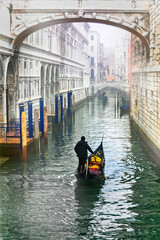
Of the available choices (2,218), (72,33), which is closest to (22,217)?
(2,218)

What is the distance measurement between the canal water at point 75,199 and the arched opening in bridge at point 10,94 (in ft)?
11.1

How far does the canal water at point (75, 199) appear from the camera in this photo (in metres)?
9.51

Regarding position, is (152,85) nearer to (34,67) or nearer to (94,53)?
(34,67)

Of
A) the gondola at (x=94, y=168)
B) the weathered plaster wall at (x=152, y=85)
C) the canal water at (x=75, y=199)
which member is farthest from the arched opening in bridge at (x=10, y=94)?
the gondola at (x=94, y=168)

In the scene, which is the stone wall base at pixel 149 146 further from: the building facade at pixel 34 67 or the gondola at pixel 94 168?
the building facade at pixel 34 67

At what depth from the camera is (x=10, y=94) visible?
21953 mm

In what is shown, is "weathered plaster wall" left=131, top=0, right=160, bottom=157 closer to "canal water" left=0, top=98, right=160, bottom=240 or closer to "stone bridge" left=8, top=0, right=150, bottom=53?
"stone bridge" left=8, top=0, right=150, bottom=53

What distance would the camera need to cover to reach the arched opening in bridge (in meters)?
21.7

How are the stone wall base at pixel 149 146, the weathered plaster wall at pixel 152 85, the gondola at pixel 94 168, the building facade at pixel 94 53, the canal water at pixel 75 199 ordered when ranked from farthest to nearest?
1. the building facade at pixel 94 53
2. the weathered plaster wall at pixel 152 85
3. the stone wall base at pixel 149 146
4. the gondola at pixel 94 168
5. the canal water at pixel 75 199

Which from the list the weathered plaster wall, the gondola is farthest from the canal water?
the weathered plaster wall

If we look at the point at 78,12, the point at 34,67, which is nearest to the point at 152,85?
the point at 78,12

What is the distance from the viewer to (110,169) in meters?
15.7

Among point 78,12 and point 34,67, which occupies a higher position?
point 78,12

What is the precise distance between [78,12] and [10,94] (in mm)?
5427
